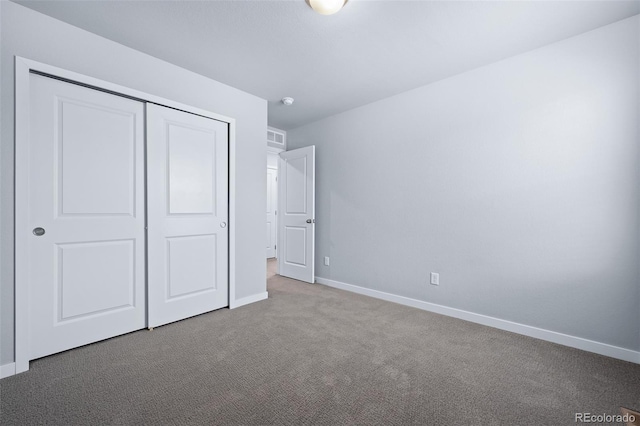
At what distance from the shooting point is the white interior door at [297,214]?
4258mm

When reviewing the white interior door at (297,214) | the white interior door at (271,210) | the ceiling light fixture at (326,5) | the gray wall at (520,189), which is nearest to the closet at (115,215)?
the white interior door at (297,214)

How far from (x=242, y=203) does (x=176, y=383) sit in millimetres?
1938

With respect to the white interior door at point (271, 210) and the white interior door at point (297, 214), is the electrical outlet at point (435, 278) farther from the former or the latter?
the white interior door at point (271, 210)

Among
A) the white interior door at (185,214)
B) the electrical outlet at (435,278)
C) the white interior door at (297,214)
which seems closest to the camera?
the white interior door at (185,214)

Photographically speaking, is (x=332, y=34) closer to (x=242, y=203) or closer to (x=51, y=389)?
(x=242, y=203)

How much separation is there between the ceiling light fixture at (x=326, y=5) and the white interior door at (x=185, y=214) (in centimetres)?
164

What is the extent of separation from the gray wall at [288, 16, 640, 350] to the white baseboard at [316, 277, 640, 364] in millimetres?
50

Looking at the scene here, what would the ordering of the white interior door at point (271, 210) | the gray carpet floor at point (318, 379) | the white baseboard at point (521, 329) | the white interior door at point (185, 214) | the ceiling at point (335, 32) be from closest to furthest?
1. the gray carpet floor at point (318, 379)
2. the ceiling at point (335, 32)
3. the white baseboard at point (521, 329)
4. the white interior door at point (185, 214)
5. the white interior door at point (271, 210)

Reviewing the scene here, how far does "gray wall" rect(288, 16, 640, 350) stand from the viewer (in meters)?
2.16

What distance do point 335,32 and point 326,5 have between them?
36cm

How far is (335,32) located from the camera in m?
2.24

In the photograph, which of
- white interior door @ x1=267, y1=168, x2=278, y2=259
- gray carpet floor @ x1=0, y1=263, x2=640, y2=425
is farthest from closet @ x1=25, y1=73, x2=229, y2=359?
white interior door @ x1=267, y1=168, x2=278, y2=259

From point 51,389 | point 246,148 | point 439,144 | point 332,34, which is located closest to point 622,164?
point 439,144

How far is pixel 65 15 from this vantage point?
2.06 metres
